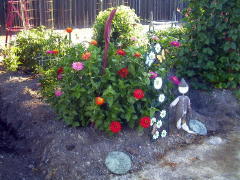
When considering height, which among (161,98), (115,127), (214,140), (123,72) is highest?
(123,72)

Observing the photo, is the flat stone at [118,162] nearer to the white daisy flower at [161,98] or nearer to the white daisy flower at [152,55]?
the white daisy flower at [161,98]

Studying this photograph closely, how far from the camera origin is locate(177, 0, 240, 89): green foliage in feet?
16.6

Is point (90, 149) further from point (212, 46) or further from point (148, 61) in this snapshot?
point (212, 46)

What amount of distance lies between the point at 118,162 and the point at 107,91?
29.9 inches

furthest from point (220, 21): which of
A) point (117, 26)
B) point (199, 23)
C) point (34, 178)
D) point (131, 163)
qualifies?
point (34, 178)

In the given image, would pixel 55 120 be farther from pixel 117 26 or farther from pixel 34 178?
pixel 117 26

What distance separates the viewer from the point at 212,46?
17.4 ft

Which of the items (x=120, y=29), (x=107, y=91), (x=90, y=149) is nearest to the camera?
(x=107, y=91)

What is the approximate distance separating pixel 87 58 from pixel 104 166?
45.4 inches

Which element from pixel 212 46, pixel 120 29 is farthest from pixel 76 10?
pixel 212 46

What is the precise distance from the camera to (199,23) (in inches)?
203

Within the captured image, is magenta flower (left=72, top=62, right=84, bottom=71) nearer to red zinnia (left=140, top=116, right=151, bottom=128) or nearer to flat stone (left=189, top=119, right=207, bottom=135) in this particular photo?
red zinnia (left=140, top=116, right=151, bottom=128)

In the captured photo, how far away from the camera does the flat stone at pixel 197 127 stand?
4430 mm

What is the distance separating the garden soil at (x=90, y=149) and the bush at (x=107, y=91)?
198mm
